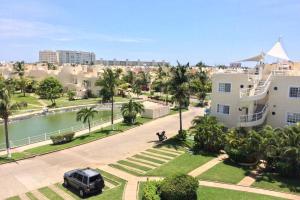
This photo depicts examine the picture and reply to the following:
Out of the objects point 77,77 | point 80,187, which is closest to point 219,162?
point 80,187

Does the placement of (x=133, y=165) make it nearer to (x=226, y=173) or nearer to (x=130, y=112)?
(x=226, y=173)

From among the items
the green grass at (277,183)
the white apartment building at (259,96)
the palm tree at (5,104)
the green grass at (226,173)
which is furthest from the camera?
the white apartment building at (259,96)

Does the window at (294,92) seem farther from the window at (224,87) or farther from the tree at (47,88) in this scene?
the tree at (47,88)

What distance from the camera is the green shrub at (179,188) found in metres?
18.9

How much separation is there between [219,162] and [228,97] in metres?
9.43

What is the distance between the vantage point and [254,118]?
32719 mm

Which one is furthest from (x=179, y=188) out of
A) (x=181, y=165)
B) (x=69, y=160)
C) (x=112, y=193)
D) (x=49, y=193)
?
(x=69, y=160)

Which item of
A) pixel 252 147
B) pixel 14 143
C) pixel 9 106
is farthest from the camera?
pixel 14 143

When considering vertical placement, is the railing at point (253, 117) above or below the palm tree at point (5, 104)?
below

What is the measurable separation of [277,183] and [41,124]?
3946 cm

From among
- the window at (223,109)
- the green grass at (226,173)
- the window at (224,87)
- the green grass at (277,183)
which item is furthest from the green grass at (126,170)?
the window at (224,87)

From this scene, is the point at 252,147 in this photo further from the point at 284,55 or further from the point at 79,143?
the point at 79,143

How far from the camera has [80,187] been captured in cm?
2102

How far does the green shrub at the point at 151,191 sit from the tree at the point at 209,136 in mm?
10930
